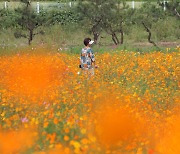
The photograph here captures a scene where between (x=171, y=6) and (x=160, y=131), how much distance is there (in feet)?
64.2

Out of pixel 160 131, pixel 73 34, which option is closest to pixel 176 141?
pixel 160 131

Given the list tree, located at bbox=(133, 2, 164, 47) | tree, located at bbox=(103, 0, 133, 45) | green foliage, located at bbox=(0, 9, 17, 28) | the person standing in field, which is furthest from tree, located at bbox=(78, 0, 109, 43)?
the person standing in field

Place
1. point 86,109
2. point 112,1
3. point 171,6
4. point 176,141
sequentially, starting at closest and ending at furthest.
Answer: point 176,141 < point 86,109 < point 171,6 < point 112,1

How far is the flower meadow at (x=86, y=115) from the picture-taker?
431 cm

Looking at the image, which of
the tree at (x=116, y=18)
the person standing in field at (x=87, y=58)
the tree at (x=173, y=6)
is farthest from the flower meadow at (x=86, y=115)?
the tree at (x=116, y=18)

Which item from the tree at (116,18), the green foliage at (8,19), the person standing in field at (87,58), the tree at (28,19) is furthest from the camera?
the green foliage at (8,19)

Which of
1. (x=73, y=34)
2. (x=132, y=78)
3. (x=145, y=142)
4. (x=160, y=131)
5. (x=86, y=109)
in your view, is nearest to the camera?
(x=145, y=142)

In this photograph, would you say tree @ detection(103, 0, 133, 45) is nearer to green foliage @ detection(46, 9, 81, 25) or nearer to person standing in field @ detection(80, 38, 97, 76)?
green foliage @ detection(46, 9, 81, 25)

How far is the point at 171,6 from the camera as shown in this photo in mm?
24109

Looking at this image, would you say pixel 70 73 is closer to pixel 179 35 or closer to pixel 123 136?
pixel 123 136

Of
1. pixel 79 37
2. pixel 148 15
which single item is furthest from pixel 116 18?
pixel 79 37

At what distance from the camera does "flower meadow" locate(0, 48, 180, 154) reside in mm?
4309

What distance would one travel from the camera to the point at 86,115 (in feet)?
18.0

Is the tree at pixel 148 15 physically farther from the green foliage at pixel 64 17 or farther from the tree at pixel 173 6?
the green foliage at pixel 64 17
